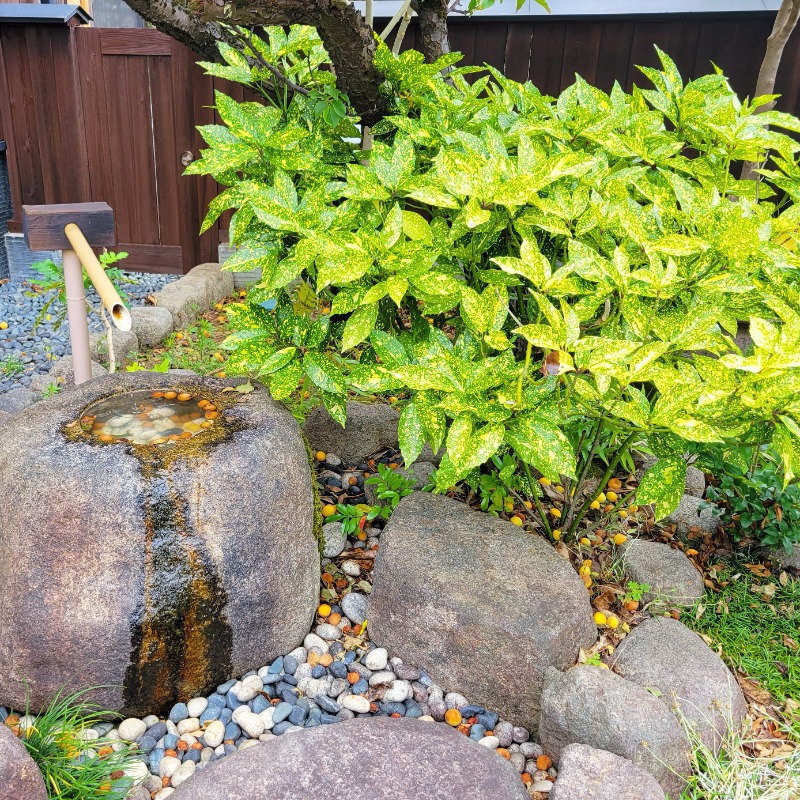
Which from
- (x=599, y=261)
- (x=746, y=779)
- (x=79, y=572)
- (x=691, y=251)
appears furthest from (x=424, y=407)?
(x=746, y=779)

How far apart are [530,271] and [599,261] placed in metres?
0.23

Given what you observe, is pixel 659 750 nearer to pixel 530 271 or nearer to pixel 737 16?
pixel 530 271

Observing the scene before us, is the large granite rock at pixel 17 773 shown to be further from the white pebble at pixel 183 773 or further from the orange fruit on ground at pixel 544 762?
the orange fruit on ground at pixel 544 762

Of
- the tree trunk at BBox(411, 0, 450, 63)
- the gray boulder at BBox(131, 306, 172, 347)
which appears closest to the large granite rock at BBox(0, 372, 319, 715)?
the tree trunk at BBox(411, 0, 450, 63)

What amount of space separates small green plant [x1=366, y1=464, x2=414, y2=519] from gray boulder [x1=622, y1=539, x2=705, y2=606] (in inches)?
34.2

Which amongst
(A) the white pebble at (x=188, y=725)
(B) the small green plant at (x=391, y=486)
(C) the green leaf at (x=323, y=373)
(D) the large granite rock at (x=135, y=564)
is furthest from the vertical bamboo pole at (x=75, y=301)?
(A) the white pebble at (x=188, y=725)

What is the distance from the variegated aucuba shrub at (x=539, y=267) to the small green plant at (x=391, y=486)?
47 centimetres

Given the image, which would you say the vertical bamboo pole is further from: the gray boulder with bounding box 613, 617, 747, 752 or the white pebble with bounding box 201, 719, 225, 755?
the gray boulder with bounding box 613, 617, 747, 752

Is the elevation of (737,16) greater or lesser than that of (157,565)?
greater

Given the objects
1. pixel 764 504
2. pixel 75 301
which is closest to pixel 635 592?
pixel 764 504

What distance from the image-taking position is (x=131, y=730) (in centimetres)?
208

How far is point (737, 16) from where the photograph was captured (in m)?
4.76

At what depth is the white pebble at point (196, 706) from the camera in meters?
2.15

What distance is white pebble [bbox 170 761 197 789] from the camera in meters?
1.97
